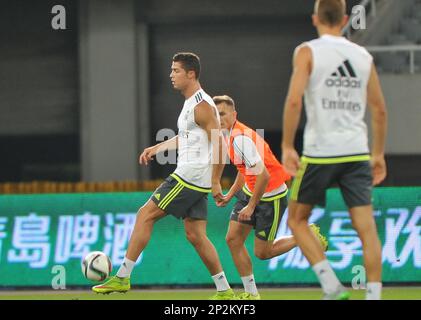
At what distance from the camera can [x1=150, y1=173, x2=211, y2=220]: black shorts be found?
1023 centimetres

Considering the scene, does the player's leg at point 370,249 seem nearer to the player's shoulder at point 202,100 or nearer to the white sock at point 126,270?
the player's shoulder at point 202,100

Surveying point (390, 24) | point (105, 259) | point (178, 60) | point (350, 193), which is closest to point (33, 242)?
point (105, 259)

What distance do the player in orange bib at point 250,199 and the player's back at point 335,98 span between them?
243 cm

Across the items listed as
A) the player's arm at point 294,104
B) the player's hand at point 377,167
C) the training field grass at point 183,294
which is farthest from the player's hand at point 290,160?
the training field grass at point 183,294

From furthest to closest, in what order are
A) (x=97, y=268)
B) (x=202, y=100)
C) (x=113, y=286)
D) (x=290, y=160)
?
(x=97, y=268), (x=202, y=100), (x=113, y=286), (x=290, y=160)

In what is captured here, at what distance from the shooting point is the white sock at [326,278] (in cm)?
764

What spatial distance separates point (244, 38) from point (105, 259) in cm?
1280

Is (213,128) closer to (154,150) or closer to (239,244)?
(154,150)

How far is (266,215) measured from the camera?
1058 cm

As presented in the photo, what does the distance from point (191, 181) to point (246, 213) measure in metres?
0.65

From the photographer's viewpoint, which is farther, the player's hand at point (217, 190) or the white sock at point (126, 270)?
the player's hand at point (217, 190)
